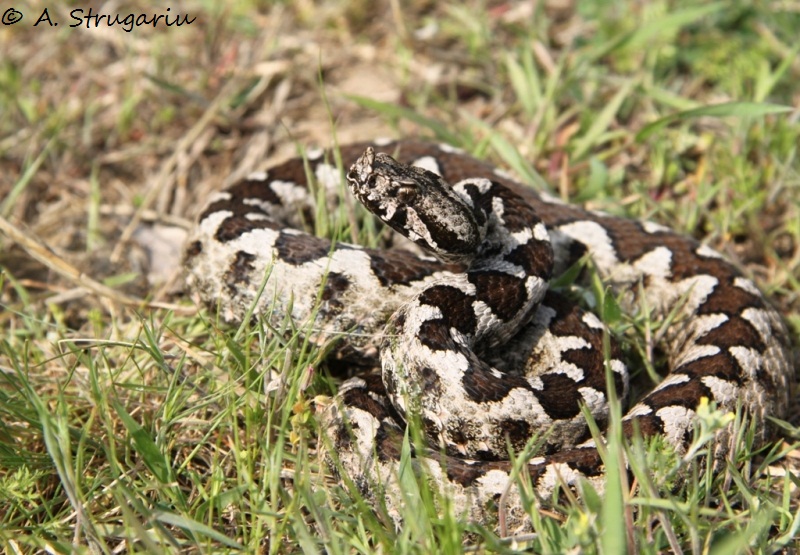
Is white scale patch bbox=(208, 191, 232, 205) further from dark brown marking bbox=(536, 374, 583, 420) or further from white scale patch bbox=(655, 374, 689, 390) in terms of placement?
white scale patch bbox=(655, 374, 689, 390)

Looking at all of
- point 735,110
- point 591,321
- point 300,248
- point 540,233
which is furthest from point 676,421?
point 735,110

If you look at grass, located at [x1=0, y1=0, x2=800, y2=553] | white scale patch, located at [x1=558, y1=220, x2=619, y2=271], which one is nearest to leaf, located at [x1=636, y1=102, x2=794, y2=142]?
grass, located at [x1=0, y1=0, x2=800, y2=553]

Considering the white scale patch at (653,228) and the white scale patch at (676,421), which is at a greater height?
the white scale patch at (653,228)

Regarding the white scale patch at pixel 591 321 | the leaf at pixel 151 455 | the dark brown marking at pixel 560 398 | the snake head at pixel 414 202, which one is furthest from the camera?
the white scale patch at pixel 591 321

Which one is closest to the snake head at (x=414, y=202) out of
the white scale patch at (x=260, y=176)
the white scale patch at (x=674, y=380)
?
the white scale patch at (x=674, y=380)

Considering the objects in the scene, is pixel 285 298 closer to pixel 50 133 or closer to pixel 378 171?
pixel 378 171

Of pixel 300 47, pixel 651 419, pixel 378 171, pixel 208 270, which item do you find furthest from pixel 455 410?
pixel 300 47

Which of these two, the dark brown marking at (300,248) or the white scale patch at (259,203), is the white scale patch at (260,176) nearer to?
the white scale patch at (259,203)
